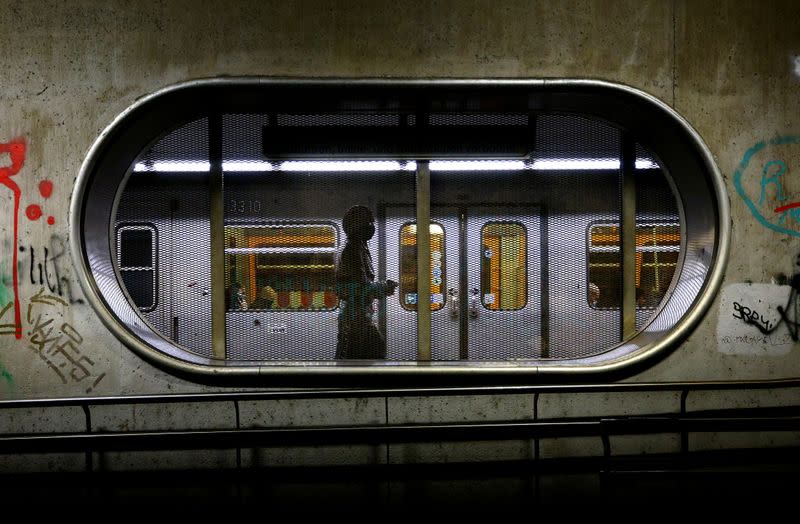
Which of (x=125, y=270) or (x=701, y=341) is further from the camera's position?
(x=125, y=270)

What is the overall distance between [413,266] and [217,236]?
1.54 meters

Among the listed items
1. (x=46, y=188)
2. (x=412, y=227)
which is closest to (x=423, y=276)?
(x=412, y=227)

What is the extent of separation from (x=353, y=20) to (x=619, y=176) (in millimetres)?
2406

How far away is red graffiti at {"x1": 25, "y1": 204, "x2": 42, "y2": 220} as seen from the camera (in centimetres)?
388

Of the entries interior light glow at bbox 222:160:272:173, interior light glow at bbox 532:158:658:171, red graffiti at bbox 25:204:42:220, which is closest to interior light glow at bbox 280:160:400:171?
interior light glow at bbox 222:160:272:173

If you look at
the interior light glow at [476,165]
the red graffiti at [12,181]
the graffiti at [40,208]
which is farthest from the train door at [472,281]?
the red graffiti at [12,181]

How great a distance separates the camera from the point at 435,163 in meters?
4.51

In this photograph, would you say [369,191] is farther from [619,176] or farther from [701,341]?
[701,341]

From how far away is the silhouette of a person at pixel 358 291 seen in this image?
4410 mm

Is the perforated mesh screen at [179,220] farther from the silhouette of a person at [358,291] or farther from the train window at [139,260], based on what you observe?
the silhouette of a person at [358,291]

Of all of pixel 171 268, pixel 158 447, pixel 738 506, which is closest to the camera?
pixel 158 447

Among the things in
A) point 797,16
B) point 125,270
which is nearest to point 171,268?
point 125,270

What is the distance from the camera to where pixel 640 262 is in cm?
461

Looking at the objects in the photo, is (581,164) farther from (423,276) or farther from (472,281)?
(423,276)
